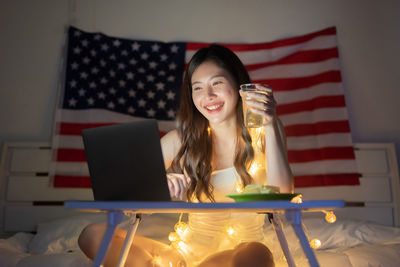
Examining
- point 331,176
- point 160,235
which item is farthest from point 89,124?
point 331,176

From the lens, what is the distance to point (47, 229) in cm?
226

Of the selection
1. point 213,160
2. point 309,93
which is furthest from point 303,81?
point 213,160

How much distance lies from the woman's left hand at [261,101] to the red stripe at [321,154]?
165cm

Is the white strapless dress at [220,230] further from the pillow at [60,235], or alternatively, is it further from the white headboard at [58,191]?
the white headboard at [58,191]

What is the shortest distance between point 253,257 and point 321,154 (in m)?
1.78

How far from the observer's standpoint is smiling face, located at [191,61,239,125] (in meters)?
1.67

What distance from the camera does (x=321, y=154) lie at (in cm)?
270

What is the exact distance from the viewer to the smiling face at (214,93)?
1.67 metres

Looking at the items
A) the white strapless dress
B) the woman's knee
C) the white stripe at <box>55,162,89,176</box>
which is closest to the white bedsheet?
the white strapless dress

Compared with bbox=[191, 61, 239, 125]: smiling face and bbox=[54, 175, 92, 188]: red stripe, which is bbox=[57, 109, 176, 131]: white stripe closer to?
bbox=[54, 175, 92, 188]: red stripe

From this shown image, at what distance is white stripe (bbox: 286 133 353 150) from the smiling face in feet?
3.80

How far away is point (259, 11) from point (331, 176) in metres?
1.44

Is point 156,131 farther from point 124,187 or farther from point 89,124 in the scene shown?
point 89,124

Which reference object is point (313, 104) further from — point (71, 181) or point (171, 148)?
point (71, 181)
